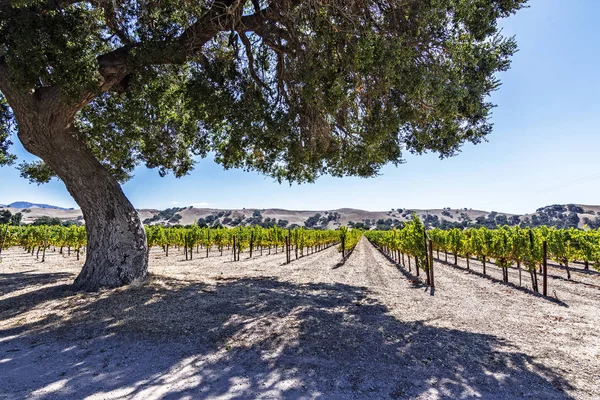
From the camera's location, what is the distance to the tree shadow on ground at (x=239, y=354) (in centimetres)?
350

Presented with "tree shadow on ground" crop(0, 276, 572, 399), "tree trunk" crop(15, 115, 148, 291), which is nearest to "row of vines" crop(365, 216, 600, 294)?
"tree shadow on ground" crop(0, 276, 572, 399)

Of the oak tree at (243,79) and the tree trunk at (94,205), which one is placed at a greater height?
the oak tree at (243,79)

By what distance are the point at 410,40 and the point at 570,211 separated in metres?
182

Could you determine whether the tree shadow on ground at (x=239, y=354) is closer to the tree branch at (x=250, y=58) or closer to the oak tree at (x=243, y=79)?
Result: the oak tree at (x=243, y=79)

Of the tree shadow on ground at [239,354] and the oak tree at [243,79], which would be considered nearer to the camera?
the tree shadow on ground at [239,354]

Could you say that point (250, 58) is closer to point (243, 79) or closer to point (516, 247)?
point (243, 79)

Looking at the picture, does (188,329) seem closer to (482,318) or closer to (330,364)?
(330,364)

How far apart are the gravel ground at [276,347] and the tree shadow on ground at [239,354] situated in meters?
0.02

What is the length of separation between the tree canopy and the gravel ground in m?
4.43

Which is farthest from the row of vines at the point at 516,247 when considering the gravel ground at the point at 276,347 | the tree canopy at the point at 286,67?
the tree canopy at the point at 286,67

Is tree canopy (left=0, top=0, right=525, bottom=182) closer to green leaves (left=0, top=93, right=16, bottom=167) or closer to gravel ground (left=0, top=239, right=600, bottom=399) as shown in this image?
green leaves (left=0, top=93, right=16, bottom=167)

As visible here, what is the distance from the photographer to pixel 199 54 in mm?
8648

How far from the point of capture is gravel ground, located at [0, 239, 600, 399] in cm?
354

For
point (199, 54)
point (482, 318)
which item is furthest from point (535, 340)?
point (199, 54)
